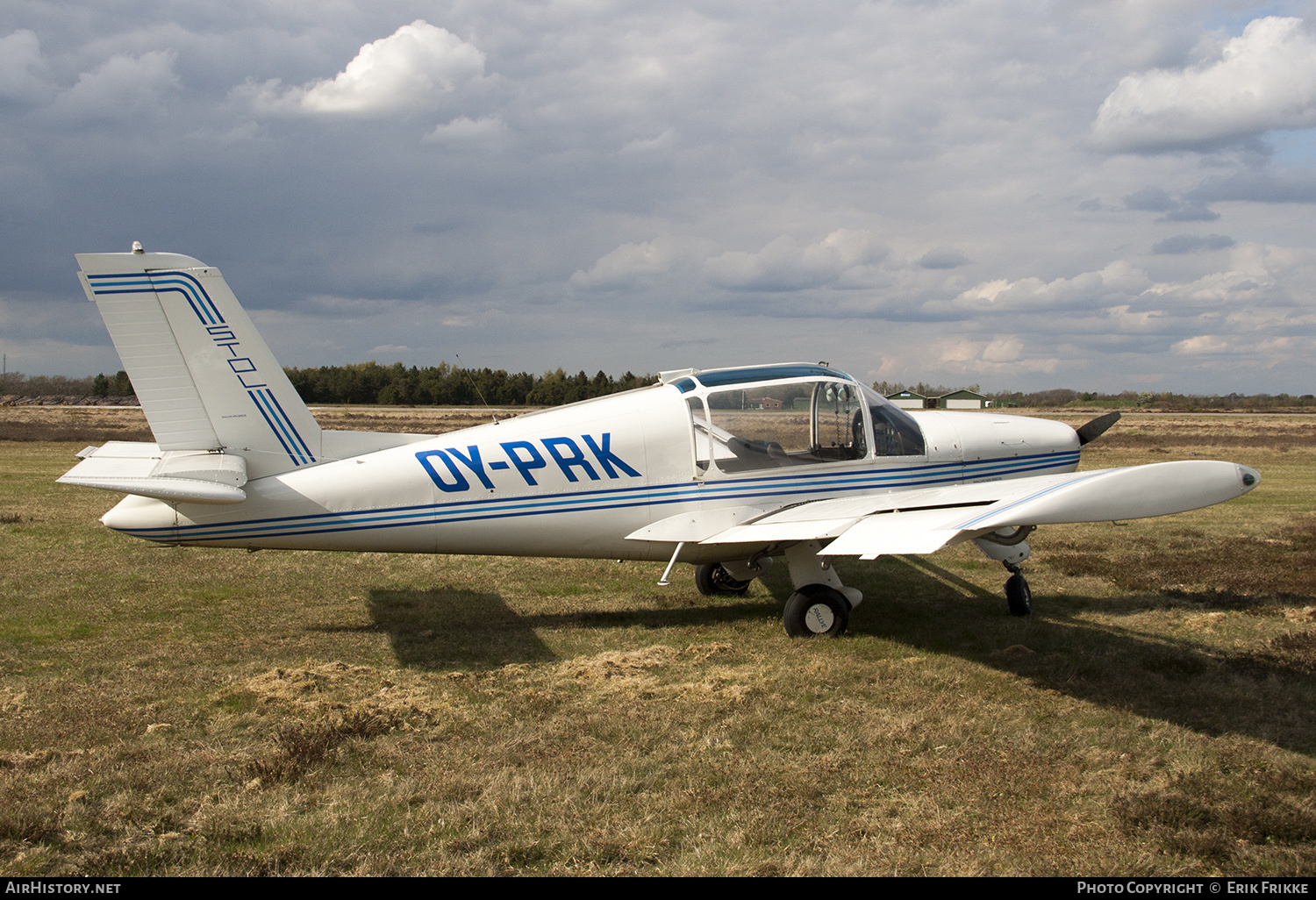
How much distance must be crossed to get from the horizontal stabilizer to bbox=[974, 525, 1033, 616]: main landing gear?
675cm

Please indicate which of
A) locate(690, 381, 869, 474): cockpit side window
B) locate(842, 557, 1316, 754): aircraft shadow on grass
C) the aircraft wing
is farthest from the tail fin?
locate(842, 557, 1316, 754): aircraft shadow on grass

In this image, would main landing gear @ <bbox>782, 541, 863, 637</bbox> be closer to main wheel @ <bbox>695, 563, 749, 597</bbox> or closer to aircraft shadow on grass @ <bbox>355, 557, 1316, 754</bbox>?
aircraft shadow on grass @ <bbox>355, 557, 1316, 754</bbox>

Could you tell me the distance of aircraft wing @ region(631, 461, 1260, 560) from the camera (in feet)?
16.6

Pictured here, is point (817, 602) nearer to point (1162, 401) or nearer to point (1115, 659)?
point (1115, 659)

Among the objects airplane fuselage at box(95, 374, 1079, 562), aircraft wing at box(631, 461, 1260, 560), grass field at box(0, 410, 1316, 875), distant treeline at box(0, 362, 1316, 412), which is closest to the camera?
grass field at box(0, 410, 1316, 875)

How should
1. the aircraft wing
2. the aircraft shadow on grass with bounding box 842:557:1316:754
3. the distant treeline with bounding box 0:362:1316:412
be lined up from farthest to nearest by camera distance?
the distant treeline with bounding box 0:362:1316:412
the aircraft shadow on grass with bounding box 842:557:1316:754
the aircraft wing

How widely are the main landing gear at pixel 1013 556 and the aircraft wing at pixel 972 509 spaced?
68cm

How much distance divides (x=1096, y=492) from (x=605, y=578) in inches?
232

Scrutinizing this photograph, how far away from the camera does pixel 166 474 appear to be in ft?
21.3

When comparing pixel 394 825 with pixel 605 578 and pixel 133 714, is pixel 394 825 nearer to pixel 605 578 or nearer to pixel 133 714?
pixel 133 714

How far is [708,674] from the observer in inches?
237

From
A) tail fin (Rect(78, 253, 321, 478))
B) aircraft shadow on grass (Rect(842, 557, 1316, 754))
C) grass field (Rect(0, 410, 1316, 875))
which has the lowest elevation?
aircraft shadow on grass (Rect(842, 557, 1316, 754))

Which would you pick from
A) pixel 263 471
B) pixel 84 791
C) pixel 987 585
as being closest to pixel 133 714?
pixel 84 791

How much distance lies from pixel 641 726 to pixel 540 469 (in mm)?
2725
